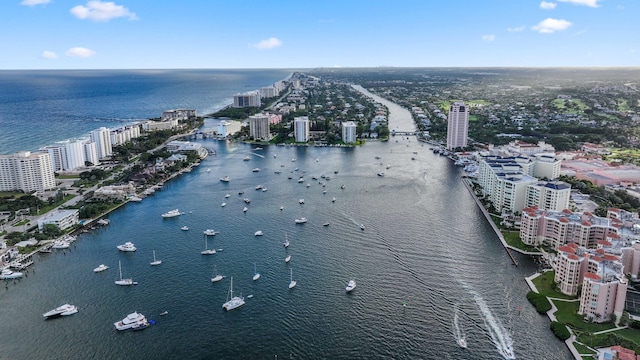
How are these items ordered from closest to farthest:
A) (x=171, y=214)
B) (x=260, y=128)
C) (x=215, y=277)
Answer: (x=215, y=277) → (x=171, y=214) → (x=260, y=128)

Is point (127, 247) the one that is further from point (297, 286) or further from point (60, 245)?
point (297, 286)

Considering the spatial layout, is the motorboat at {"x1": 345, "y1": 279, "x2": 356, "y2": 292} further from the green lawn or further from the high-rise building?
the high-rise building

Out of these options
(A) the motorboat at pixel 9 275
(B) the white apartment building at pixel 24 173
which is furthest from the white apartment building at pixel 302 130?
(A) the motorboat at pixel 9 275

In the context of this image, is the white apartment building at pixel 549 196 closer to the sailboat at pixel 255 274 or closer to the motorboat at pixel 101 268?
the sailboat at pixel 255 274

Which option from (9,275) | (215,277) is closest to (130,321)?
(215,277)

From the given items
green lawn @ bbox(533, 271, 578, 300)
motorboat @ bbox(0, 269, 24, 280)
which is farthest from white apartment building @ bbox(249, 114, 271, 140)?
green lawn @ bbox(533, 271, 578, 300)
